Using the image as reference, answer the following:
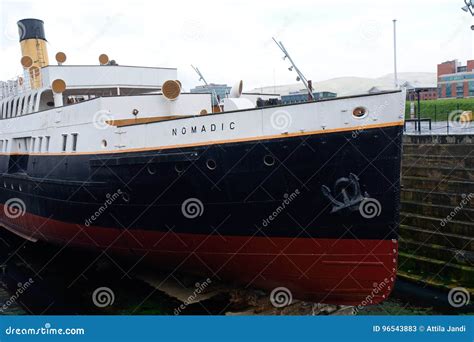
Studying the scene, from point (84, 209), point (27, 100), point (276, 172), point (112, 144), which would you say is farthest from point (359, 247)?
point (27, 100)

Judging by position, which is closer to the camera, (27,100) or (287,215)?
(287,215)

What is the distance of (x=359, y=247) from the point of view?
9.16 metres

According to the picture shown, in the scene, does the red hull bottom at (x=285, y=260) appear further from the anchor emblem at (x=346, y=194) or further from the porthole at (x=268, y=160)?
the porthole at (x=268, y=160)

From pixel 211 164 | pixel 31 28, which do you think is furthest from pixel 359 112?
pixel 31 28

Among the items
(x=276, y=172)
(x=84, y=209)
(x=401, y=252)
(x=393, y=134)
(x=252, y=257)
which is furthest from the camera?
(x=401, y=252)

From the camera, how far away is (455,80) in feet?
219

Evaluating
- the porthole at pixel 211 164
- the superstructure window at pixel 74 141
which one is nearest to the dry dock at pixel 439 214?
the porthole at pixel 211 164

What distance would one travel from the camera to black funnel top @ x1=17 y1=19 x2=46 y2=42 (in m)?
17.9

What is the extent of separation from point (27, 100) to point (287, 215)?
11587 millimetres

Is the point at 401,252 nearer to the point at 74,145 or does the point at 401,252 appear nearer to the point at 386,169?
the point at 386,169

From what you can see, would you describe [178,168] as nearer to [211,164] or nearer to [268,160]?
[211,164]

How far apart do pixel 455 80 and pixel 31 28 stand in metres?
65.4

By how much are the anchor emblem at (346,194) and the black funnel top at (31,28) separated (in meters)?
15.1

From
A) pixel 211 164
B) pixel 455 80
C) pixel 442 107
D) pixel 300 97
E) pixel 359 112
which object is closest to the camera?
pixel 359 112
